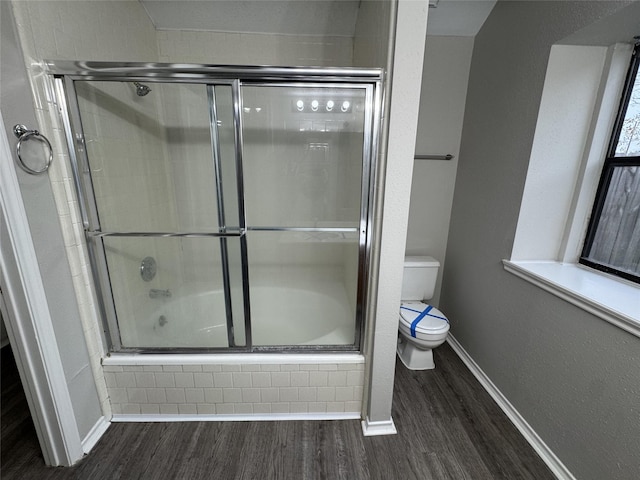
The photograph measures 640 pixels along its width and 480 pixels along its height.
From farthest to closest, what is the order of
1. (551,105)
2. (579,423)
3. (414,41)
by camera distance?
(551,105), (579,423), (414,41)

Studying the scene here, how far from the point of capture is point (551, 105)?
1371mm

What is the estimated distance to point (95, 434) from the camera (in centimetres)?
134

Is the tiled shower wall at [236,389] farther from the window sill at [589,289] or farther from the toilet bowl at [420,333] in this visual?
the window sill at [589,289]

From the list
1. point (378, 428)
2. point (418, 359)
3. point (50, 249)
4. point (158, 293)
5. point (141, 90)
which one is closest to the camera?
point (50, 249)

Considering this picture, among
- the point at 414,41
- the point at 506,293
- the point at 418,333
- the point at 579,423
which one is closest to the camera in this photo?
the point at 414,41

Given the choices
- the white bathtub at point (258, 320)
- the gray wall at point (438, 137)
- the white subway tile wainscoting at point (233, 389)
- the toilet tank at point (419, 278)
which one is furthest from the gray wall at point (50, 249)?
the gray wall at point (438, 137)

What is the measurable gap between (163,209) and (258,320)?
968 millimetres

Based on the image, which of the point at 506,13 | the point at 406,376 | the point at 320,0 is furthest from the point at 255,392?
the point at 506,13

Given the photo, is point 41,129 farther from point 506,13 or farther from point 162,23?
point 506,13

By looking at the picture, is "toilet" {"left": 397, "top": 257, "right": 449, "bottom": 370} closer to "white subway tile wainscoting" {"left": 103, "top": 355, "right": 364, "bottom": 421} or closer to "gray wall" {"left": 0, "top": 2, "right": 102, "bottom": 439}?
"white subway tile wainscoting" {"left": 103, "top": 355, "right": 364, "bottom": 421}

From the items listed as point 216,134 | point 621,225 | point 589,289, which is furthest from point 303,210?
point 621,225

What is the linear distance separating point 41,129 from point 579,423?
8.42ft

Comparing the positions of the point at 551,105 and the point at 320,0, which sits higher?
the point at 320,0

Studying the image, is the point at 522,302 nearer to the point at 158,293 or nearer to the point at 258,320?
the point at 258,320
